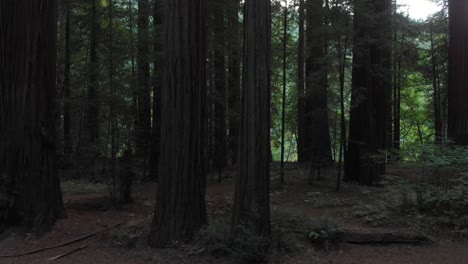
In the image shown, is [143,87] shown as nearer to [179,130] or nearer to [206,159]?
[206,159]

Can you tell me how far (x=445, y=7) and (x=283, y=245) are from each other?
13070 mm

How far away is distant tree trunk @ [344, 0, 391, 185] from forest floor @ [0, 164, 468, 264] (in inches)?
72.5

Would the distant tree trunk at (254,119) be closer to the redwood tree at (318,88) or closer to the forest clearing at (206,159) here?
Result: the forest clearing at (206,159)

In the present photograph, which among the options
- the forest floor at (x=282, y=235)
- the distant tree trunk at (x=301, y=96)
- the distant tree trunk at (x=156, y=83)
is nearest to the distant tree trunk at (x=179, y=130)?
the forest floor at (x=282, y=235)

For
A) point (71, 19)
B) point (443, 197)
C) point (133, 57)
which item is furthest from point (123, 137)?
point (71, 19)

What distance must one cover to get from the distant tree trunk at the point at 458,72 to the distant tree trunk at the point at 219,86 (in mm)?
6580

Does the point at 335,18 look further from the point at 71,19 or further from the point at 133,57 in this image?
the point at 71,19

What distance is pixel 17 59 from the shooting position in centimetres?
832

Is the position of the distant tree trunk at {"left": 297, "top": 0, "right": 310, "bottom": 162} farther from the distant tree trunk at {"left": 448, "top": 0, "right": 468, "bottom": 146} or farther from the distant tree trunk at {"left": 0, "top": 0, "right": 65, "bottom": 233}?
the distant tree trunk at {"left": 0, "top": 0, "right": 65, "bottom": 233}

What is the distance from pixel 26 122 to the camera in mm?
8242

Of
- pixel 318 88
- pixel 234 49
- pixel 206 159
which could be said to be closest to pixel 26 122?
pixel 206 159

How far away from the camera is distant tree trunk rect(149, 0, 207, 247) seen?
22.9 feet

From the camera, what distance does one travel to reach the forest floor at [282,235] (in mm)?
6686

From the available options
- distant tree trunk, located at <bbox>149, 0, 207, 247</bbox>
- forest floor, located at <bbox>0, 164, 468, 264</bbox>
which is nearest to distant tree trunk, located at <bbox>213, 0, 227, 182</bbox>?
forest floor, located at <bbox>0, 164, 468, 264</bbox>
